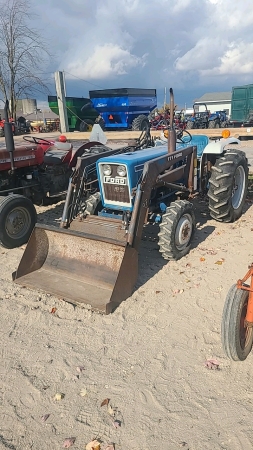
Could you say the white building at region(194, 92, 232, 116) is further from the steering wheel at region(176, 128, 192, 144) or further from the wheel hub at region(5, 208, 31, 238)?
the wheel hub at region(5, 208, 31, 238)

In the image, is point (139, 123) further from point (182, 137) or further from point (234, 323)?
point (234, 323)

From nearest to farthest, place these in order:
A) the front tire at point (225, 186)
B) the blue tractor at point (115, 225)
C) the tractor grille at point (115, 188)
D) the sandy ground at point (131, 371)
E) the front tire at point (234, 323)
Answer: the sandy ground at point (131, 371), the front tire at point (234, 323), the blue tractor at point (115, 225), the tractor grille at point (115, 188), the front tire at point (225, 186)

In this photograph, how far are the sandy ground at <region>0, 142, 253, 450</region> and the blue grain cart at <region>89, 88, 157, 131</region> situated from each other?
49.6 ft

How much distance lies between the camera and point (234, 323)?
2684mm

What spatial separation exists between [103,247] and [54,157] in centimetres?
339

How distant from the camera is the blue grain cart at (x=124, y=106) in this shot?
18328mm

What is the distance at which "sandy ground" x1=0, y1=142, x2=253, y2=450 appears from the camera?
7.87 feet

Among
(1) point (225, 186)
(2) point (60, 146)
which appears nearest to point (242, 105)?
(2) point (60, 146)

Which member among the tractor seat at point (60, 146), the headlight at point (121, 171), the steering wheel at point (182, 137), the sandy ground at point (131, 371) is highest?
the steering wheel at point (182, 137)

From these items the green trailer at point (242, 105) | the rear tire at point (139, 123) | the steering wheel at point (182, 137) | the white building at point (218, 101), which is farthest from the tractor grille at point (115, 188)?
the white building at point (218, 101)

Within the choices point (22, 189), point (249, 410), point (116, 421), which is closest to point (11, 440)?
point (116, 421)

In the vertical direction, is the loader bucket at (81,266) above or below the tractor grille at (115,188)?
below

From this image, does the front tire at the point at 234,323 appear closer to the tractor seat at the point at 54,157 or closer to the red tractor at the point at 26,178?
the red tractor at the point at 26,178

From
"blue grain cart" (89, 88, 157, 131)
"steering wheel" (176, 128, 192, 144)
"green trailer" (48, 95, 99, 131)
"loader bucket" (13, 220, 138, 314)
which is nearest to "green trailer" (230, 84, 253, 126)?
"blue grain cart" (89, 88, 157, 131)
